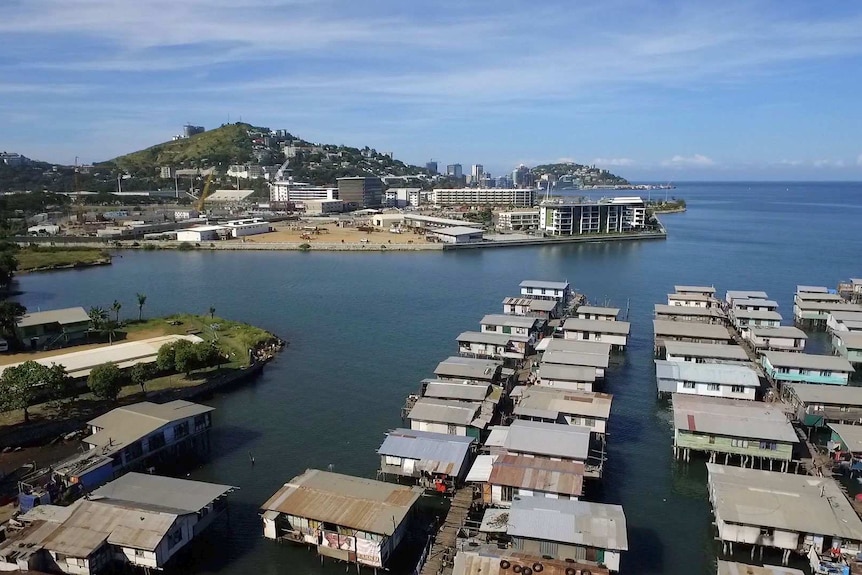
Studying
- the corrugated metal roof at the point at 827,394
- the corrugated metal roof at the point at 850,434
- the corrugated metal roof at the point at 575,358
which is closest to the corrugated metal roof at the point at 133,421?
the corrugated metal roof at the point at 575,358

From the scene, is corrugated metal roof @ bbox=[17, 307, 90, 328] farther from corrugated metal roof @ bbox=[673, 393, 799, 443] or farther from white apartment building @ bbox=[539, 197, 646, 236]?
white apartment building @ bbox=[539, 197, 646, 236]

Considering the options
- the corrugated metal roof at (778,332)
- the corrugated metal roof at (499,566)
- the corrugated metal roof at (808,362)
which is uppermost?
the corrugated metal roof at (778,332)

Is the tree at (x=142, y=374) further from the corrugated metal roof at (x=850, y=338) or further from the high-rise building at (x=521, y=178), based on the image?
the high-rise building at (x=521, y=178)

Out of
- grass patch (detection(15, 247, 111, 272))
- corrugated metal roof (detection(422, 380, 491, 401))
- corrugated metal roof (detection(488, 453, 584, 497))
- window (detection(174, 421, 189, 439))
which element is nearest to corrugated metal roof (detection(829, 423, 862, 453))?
corrugated metal roof (detection(488, 453, 584, 497))

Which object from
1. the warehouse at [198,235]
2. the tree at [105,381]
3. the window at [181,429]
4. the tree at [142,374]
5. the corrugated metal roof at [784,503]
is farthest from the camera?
the warehouse at [198,235]

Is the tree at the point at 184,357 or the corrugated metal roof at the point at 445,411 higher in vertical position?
the tree at the point at 184,357

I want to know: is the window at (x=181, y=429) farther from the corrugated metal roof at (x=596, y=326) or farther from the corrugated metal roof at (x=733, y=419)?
the corrugated metal roof at (x=596, y=326)

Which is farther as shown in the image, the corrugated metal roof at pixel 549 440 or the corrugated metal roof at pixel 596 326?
the corrugated metal roof at pixel 596 326

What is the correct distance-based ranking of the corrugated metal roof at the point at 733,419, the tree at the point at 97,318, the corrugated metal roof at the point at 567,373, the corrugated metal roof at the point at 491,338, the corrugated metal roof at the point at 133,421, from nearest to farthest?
the corrugated metal roof at the point at 133,421, the corrugated metal roof at the point at 733,419, the corrugated metal roof at the point at 567,373, the corrugated metal roof at the point at 491,338, the tree at the point at 97,318
